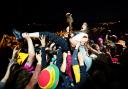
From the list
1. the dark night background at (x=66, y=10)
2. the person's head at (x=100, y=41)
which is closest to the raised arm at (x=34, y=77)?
the dark night background at (x=66, y=10)

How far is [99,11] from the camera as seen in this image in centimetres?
638

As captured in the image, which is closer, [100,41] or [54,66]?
[54,66]

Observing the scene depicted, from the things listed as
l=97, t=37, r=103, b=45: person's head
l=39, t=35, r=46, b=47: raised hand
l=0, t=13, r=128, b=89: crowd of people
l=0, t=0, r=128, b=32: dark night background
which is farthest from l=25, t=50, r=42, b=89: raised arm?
l=97, t=37, r=103, b=45: person's head

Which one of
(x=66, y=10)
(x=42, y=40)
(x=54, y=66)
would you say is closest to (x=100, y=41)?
(x=66, y=10)

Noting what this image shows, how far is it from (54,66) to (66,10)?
8.18 feet

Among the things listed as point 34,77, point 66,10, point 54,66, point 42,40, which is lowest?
point 34,77

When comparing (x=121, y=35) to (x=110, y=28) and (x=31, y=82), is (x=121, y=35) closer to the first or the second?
(x=110, y=28)

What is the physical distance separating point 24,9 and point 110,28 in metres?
1.76

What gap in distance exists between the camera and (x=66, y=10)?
6270 millimetres

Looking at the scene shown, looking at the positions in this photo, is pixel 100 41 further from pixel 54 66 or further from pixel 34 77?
pixel 34 77

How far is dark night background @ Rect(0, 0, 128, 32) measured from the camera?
5.87 m

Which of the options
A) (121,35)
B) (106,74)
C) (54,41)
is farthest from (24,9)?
(106,74)

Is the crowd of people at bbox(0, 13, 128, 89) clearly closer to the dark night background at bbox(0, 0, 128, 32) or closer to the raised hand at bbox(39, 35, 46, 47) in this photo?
the raised hand at bbox(39, 35, 46, 47)

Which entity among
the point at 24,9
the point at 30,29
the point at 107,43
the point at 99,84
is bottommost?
the point at 99,84
